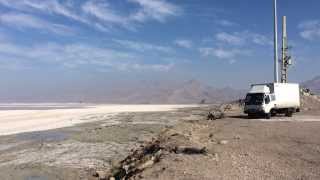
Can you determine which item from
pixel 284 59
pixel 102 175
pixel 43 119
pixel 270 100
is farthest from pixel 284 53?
pixel 102 175

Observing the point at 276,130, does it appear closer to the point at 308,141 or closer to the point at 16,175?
the point at 308,141

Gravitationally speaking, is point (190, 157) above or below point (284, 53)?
below

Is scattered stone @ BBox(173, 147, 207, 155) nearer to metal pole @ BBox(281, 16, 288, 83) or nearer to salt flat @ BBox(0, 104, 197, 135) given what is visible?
salt flat @ BBox(0, 104, 197, 135)

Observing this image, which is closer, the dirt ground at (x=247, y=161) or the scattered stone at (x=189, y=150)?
the dirt ground at (x=247, y=161)

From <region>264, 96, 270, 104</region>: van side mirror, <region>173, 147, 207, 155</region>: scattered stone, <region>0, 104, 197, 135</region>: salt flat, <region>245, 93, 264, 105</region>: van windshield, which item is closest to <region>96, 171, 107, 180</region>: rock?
<region>173, 147, 207, 155</region>: scattered stone

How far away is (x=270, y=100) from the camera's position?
39312 mm

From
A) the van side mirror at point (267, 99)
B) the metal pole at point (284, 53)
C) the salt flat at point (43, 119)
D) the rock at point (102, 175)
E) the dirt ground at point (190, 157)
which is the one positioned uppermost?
the metal pole at point (284, 53)

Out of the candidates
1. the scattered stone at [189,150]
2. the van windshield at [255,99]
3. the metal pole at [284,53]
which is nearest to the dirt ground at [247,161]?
the scattered stone at [189,150]

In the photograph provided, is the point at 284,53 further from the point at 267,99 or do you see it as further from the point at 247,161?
the point at 247,161

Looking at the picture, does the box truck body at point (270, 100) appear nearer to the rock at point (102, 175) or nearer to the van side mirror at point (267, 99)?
the van side mirror at point (267, 99)

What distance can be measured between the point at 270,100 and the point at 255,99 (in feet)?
3.73

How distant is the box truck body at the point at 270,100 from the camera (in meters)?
38.9

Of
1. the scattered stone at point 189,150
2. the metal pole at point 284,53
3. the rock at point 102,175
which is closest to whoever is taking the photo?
the scattered stone at point 189,150

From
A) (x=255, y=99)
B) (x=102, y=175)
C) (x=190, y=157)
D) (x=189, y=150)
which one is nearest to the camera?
(x=190, y=157)
